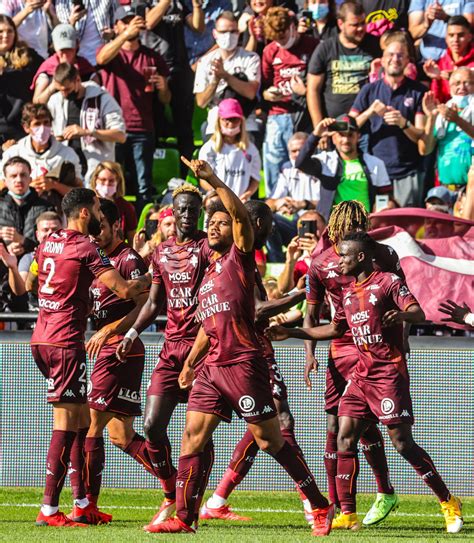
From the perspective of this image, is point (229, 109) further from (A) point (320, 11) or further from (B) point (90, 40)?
(B) point (90, 40)

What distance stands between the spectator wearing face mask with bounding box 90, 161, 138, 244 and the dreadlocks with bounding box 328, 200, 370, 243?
14.3 ft

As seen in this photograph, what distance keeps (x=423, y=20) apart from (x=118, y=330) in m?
8.16

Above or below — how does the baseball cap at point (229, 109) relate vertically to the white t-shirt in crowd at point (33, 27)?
below

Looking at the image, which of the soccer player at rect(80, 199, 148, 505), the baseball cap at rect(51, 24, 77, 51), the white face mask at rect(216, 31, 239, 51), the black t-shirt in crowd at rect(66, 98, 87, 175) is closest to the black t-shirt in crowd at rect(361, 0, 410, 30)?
the white face mask at rect(216, 31, 239, 51)

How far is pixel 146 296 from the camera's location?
9.48 meters

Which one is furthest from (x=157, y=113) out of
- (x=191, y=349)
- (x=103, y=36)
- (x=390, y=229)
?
(x=191, y=349)

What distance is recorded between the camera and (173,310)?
9.14 metres

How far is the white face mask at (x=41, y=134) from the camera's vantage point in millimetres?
14031

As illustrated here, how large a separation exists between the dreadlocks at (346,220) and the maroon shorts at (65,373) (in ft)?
6.76

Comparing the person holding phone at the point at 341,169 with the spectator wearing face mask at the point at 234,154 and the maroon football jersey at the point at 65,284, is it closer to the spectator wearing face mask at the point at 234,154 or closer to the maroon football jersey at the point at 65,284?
the spectator wearing face mask at the point at 234,154

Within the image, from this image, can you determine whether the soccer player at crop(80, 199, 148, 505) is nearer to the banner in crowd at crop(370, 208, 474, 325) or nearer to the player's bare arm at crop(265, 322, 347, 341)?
the player's bare arm at crop(265, 322, 347, 341)

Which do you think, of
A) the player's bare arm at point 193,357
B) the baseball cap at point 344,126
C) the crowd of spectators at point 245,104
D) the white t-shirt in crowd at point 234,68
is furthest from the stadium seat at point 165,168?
the player's bare arm at point 193,357

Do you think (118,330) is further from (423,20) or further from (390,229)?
(423,20)

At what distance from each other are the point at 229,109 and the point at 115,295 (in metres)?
5.45
